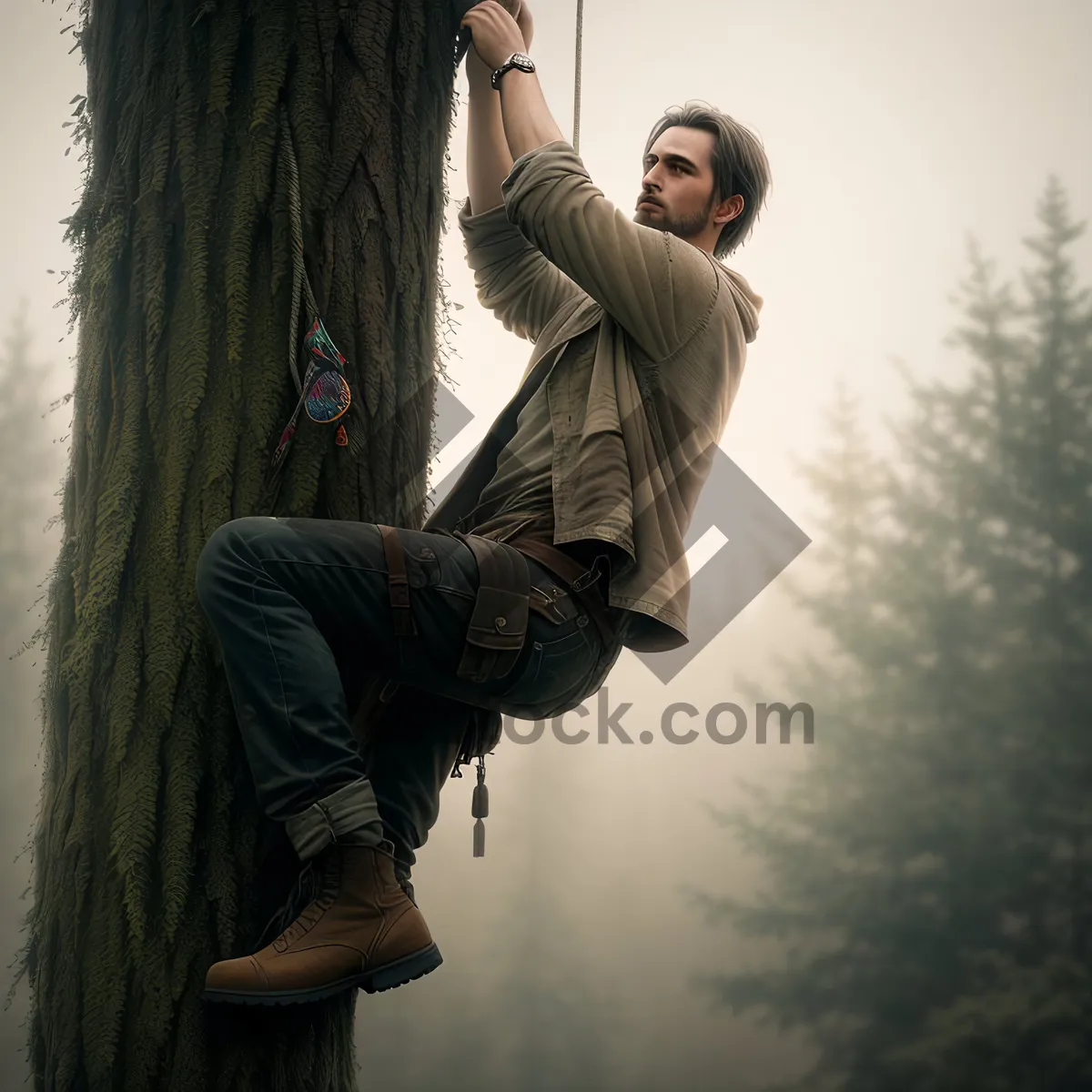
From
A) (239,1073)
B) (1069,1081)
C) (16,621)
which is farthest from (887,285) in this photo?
(239,1073)

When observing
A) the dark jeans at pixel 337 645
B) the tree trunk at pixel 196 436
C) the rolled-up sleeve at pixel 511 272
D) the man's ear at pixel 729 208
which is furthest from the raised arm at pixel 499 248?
the dark jeans at pixel 337 645

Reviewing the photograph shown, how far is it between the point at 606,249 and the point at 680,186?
0.44m

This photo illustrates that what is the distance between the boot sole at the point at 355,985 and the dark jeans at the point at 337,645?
7.5 inches

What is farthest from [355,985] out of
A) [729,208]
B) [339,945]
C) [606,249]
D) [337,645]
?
[729,208]

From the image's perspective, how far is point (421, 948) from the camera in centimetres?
143

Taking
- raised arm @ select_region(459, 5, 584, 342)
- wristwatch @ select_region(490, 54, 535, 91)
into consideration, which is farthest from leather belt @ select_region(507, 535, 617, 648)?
wristwatch @ select_region(490, 54, 535, 91)

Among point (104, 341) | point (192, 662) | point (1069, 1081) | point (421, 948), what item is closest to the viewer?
point (421, 948)

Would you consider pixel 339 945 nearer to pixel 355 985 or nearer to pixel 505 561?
pixel 355 985

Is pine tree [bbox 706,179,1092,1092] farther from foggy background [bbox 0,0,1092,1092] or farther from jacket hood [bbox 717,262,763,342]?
jacket hood [bbox 717,262,763,342]

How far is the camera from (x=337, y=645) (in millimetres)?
1500

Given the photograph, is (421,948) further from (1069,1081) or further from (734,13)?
(734,13)

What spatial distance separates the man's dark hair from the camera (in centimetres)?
198

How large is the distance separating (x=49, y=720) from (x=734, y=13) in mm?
7028

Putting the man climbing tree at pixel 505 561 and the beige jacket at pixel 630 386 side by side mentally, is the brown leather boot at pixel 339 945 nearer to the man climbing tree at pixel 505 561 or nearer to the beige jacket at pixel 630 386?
the man climbing tree at pixel 505 561
